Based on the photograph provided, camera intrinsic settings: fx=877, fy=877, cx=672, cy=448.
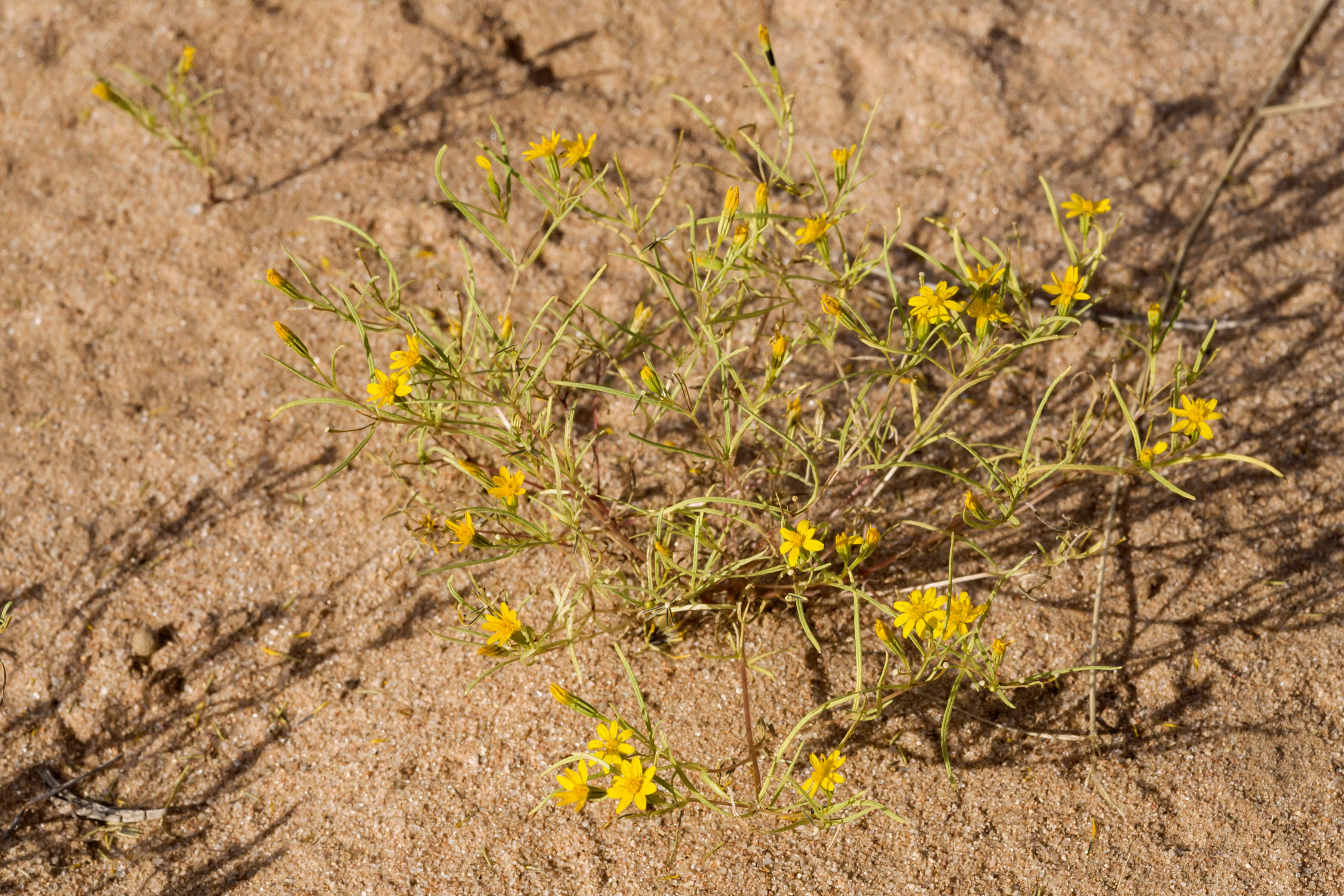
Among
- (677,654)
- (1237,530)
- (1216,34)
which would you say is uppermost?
(1216,34)

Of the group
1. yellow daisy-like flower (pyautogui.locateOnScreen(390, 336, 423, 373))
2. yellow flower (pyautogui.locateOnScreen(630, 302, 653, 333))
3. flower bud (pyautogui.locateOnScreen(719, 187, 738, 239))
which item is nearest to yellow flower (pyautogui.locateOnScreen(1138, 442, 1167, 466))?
flower bud (pyautogui.locateOnScreen(719, 187, 738, 239))

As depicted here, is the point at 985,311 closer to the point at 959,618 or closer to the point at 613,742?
the point at 959,618

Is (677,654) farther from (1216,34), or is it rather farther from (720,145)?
(1216,34)

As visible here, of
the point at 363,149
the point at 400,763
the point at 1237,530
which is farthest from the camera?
the point at 363,149

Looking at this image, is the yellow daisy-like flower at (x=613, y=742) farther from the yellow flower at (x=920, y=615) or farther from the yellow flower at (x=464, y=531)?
the yellow flower at (x=920, y=615)

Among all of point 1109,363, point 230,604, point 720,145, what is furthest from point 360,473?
point 1109,363

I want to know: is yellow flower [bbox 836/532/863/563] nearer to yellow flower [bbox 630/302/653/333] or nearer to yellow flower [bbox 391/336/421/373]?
yellow flower [bbox 630/302/653/333]
